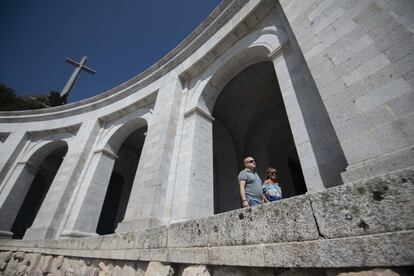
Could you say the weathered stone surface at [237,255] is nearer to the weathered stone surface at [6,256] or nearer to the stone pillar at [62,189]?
the weathered stone surface at [6,256]

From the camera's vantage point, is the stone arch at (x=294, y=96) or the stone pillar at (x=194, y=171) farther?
the stone pillar at (x=194, y=171)

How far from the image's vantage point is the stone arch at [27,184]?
975 cm

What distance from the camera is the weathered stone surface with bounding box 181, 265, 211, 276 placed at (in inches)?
68.2

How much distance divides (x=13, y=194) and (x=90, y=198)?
17.8 feet

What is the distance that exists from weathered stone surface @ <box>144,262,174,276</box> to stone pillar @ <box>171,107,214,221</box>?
3071 millimetres

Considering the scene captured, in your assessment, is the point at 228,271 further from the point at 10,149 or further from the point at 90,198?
the point at 10,149

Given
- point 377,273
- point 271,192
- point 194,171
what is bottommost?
point 377,273

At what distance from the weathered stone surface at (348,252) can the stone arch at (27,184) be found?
43.8ft

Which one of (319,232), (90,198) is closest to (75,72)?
(90,198)

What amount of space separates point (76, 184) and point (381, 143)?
10424 millimetres

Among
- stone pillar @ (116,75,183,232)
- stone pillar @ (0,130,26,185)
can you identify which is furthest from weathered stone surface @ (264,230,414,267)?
stone pillar @ (0,130,26,185)

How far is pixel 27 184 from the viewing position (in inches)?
426

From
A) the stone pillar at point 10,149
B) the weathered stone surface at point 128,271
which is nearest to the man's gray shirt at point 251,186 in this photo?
the weathered stone surface at point 128,271

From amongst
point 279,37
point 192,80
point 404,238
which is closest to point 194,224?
point 404,238
